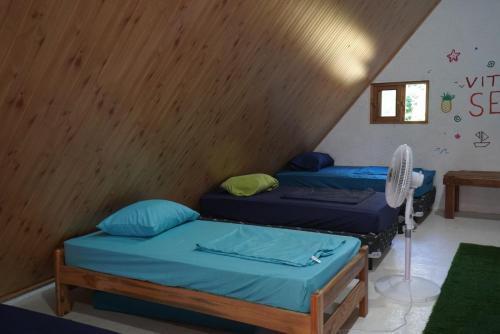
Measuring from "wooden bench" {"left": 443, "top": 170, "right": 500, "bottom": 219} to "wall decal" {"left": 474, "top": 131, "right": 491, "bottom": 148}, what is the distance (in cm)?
38

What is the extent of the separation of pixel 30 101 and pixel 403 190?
7.75 feet

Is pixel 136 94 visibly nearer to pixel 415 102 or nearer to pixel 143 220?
pixel 143 220

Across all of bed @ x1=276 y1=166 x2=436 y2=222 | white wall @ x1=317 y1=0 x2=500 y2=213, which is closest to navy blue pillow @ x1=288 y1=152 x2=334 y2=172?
bed @ x1=276 y1=166 x2=436 y2=222

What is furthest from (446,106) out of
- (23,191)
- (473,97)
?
(23,191)

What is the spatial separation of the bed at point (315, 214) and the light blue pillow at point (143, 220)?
1.11 m

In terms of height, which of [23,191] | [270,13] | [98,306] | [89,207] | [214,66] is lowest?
[98,306]

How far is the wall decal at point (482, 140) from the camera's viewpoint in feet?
18.8

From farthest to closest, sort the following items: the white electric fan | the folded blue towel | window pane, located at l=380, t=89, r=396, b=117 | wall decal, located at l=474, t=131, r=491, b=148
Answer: window pane, located at l=380, t=89, r=396, b=117 → wall decal, located at l=474, t=131, r=491, b=148 → the white electric fan → the folded blue towel

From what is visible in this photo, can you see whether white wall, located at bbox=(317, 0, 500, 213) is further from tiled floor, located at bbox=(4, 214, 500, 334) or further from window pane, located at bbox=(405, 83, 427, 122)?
tiled floor, located at bbox=(4, 214, 500, 334)

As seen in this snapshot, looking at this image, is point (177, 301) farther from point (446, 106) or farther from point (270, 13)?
point (446, 106)

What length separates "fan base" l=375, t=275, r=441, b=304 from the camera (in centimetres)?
311

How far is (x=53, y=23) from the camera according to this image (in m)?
2.08

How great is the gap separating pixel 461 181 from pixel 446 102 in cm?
118

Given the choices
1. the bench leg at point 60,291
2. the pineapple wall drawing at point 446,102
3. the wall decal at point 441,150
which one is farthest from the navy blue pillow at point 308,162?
the bench leg at point 60,291
